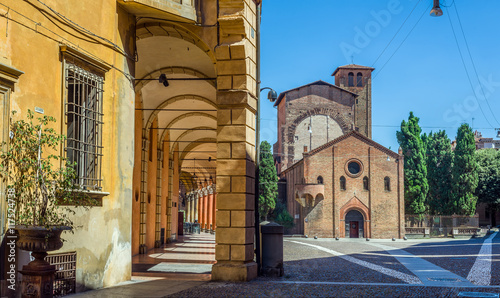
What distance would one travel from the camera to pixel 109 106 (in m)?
9.55

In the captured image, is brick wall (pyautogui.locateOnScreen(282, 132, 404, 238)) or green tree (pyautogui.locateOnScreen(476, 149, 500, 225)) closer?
brick wall (pyautogui.locateOnScreen(282, 132, 404, 238))

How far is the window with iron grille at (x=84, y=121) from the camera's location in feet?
28.5

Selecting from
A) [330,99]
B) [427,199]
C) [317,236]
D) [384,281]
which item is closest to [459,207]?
[427,199]

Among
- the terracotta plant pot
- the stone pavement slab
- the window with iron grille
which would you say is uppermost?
the window with iron grille

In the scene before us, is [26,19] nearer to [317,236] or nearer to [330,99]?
[317,236]

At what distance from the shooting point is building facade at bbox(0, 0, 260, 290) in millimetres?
7750

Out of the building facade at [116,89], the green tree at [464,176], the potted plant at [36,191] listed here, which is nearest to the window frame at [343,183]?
the green tree at [464,176]

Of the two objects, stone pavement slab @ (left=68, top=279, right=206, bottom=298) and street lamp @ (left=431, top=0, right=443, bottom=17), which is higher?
street lamp @ (left=431, top=0, right=443, bottom=17)

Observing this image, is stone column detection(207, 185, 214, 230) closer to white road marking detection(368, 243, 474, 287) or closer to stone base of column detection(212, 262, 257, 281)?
white road marking detection(368, 243, 474, 287)

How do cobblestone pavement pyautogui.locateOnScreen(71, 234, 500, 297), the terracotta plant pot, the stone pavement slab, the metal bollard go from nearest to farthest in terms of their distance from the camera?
the terracotta plant pot
the stone pavement slab
cobblestone pavement pyautogui.locateOnScreen(71, 234, 500, 297)
the metal bollard

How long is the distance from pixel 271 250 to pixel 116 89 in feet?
16.7

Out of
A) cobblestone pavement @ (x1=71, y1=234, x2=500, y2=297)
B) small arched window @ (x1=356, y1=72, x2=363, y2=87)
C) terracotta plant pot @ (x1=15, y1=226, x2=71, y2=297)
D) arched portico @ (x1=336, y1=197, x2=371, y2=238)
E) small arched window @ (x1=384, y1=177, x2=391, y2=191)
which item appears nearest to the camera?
terracotta plant pot @ (x1=15, y1=226, x2=71, y2=297)

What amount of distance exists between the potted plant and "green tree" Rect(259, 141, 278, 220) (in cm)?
4188

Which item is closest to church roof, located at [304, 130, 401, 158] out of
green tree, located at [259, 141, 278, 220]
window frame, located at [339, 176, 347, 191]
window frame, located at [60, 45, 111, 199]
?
window frame, located at [339, 176, 347, 191]
